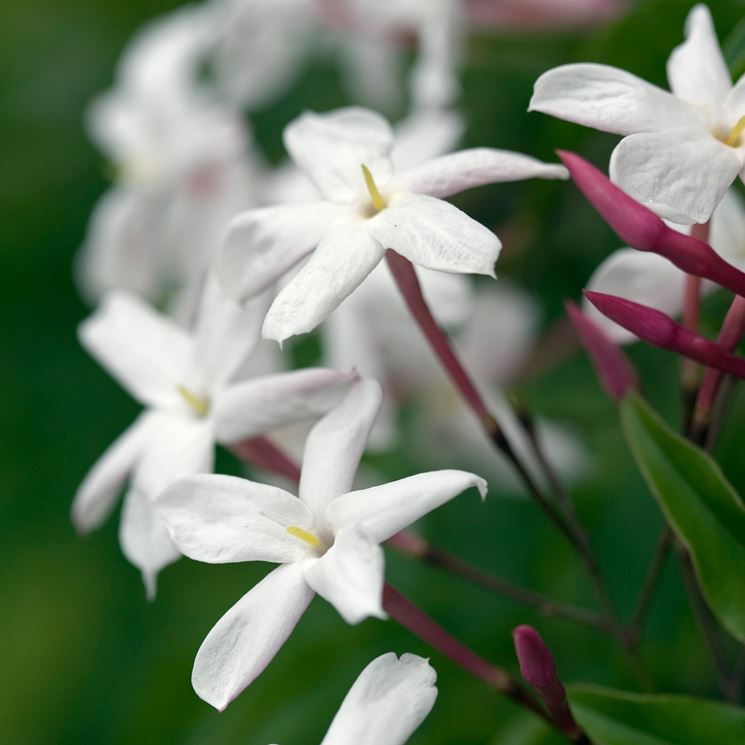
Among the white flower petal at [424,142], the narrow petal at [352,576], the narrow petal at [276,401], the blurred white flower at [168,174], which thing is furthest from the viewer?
the blurred white flower at [168,174]

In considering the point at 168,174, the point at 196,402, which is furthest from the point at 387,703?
the point at 168,174

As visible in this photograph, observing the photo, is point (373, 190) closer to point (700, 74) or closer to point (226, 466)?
point (700, 74)

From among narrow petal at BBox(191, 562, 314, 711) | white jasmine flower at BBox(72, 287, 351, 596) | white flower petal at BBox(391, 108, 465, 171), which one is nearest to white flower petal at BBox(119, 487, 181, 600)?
white jasmine flower at BBox(72, 287, 351, 596)

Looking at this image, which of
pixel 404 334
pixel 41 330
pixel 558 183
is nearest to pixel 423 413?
pixel 404 334

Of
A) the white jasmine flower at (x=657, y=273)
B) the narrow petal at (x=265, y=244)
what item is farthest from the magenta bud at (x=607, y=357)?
the narrow petal at (x=265, y=244)

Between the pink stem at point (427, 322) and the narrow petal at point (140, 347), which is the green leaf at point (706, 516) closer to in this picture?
the pink stem at point (427, 322)

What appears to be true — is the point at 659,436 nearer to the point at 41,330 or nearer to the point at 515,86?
the point at 515,86
